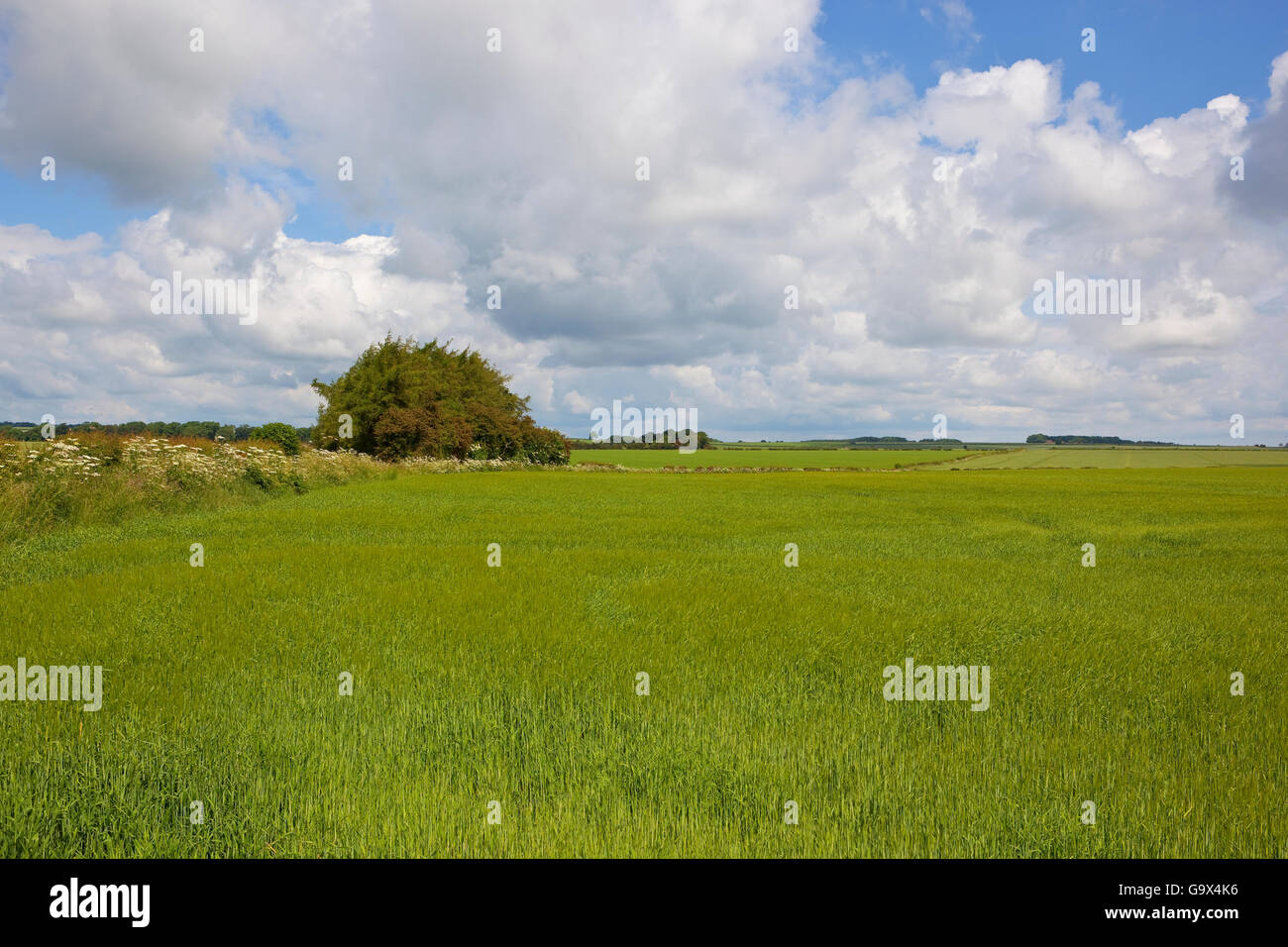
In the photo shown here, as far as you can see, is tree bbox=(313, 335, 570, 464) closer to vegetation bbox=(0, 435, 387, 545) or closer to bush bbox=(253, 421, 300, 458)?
bush bbox=(253, 421, 300, 458)

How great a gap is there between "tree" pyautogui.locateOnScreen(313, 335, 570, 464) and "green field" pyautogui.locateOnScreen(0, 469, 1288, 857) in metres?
42.3

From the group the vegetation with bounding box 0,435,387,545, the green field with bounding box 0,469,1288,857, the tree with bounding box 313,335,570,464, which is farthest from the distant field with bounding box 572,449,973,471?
the green field with bounding box 0,469,1288,857

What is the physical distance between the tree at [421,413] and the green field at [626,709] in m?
42.3

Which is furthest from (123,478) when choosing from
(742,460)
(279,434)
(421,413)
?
(742,460)

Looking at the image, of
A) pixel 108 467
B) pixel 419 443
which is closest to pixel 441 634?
pixel 108 467

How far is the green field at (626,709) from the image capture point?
3.79 m

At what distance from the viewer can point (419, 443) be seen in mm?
54344

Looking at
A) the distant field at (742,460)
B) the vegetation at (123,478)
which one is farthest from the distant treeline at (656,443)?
the vegetation at (123,478)

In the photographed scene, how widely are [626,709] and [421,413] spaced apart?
5234 cm

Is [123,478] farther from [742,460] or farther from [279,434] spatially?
[742,460]

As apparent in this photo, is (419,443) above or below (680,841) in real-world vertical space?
above
